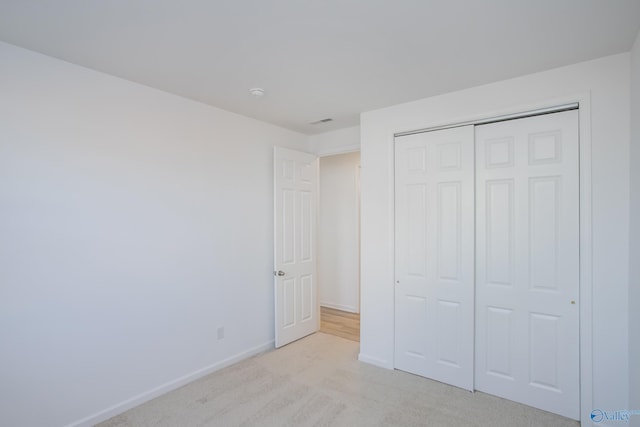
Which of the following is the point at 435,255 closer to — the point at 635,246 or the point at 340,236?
the point at 635,246

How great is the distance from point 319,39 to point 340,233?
371cm

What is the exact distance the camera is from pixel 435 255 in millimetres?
2934

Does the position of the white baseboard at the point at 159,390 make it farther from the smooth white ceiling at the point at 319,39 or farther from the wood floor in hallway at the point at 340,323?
the smooth white ceiling at the point at 319,39

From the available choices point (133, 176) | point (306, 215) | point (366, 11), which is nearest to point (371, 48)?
point (366, 11)

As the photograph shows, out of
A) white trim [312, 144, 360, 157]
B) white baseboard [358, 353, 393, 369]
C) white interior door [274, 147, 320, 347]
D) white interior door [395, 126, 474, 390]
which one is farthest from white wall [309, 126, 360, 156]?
white baseboard [358, 353, 393, 369]

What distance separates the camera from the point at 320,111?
3.29 meters

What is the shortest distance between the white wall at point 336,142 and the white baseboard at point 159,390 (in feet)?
7.92

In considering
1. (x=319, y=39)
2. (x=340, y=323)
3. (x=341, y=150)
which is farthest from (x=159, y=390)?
(x=341, y=150)

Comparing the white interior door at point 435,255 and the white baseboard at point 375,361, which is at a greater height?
the white interior door at point 435,255

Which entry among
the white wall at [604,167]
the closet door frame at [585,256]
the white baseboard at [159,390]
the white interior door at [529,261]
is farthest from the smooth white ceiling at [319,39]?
the white baseboard at [159,390]

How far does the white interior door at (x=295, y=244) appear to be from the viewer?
3672 mm

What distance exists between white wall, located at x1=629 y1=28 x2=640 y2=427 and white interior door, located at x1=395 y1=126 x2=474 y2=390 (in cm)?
97

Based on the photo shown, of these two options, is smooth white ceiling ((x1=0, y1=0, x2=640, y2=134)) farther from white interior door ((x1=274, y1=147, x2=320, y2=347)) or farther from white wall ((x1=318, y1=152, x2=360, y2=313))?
white wall ((x1=318, y1=152, x2=360, y2=313))

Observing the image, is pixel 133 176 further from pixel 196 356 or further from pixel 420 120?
pixel 420 120
